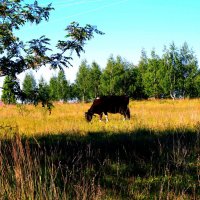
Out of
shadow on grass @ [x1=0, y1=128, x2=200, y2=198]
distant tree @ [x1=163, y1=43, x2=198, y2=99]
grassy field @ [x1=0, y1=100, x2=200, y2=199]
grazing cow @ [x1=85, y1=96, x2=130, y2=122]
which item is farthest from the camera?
distant tree @ [x1=163, y1=43, x2=198, y2=99]

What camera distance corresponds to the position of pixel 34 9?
729cm

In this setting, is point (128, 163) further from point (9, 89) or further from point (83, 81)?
point (83, 81)

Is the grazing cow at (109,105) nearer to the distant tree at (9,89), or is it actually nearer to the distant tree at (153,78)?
the distant tree at (9,89)

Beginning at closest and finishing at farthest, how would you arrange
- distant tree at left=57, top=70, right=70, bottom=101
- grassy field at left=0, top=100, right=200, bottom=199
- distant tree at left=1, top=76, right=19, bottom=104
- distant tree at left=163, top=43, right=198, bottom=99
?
grassy field at left=0, top=100, right=200, bottom=199 → distant tree at left=1, top=76, right=19, bottom=104 → distant tree at left=163, top=43, right=198, bottom=99 → distant tree at left=57, top=70, right=70, bottom=101

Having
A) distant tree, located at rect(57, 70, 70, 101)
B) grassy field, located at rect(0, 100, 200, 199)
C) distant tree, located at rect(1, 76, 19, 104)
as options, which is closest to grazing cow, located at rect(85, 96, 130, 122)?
grassy field, located at rect(0, 100, 200, 199)

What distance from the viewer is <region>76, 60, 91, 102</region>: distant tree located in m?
74.2

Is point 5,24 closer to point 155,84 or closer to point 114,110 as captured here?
point 114,110

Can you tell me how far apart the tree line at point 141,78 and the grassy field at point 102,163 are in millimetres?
Answer: 44126

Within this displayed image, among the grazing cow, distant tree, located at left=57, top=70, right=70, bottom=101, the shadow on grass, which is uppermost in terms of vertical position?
distant tree, located at left=57, top=70, right=70, bottom=101

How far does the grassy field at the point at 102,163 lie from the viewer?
14.9ft

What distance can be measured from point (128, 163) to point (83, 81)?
219 feet

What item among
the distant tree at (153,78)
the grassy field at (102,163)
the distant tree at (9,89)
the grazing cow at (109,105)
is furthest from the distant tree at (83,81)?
the distant tree at (9,89)

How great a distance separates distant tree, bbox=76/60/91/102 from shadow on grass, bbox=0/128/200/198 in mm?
62592

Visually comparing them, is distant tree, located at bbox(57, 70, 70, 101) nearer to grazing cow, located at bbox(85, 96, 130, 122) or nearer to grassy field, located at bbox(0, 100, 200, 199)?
grazing cow, located at bbox(85, 96, 130, 122)
